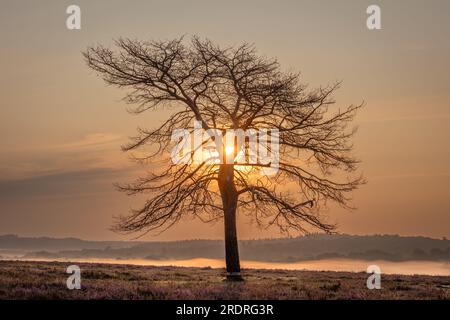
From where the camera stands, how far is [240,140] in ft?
103

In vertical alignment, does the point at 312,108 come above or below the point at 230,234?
above

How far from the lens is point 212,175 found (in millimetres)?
32344

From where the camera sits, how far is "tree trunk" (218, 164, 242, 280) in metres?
31.7

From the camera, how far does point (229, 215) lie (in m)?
31.7

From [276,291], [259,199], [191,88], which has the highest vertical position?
[191,88]

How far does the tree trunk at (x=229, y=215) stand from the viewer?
31.7 meters
